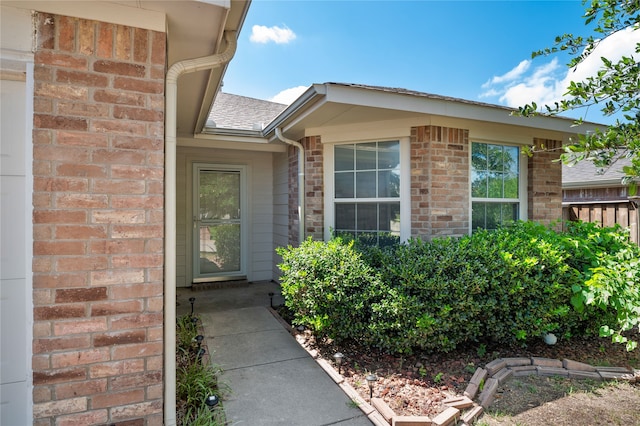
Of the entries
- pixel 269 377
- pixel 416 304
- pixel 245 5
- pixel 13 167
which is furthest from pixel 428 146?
pixel 13 167

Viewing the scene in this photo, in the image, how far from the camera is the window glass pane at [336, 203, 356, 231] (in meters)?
4.61

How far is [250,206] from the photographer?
6285mm

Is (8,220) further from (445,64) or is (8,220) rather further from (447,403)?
(445,64)

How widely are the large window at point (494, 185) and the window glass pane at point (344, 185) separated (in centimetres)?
165

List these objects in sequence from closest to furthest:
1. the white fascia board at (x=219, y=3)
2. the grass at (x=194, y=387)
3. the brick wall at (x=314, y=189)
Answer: the white fascia board at (x=219, y=3), the grass at (x=194, y=387), the brick wall at (x=314, y=189)

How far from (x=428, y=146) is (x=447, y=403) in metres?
2.81

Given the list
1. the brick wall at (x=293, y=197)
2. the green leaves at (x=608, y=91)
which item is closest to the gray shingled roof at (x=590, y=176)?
the green leaves at (x=608, y=91)

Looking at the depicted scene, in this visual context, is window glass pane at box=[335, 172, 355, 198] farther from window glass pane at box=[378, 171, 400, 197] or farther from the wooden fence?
the wooden fence

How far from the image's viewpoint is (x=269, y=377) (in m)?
2.83

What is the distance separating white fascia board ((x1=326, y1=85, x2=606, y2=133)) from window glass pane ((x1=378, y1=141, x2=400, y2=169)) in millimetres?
669

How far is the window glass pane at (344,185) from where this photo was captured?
15.1 feet

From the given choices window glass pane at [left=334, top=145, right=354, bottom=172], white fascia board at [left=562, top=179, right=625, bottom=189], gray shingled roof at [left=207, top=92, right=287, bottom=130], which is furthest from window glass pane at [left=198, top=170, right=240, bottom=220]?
white fascia board at [left=562, top=179, right=625, bottom=189]

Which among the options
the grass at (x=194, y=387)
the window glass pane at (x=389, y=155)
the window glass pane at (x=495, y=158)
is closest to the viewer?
the grass at (x=194, y=387)

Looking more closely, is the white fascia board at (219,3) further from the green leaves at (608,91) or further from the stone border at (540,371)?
the stone border at (540,371)
